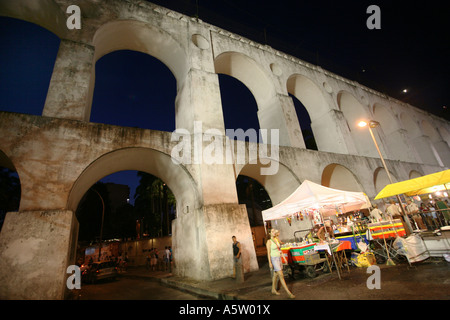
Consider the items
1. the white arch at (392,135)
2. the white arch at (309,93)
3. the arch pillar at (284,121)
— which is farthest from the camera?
the white arch at (392,135)

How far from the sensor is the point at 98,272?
13.9m

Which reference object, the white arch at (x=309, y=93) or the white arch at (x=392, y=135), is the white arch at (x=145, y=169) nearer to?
the white arch at (x=309, y=93)

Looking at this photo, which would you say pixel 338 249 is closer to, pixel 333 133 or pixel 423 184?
pixel 423 184

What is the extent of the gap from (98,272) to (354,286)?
14.9 metres

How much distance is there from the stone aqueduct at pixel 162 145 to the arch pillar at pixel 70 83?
0.12 ft

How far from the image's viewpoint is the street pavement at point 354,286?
4.22 m

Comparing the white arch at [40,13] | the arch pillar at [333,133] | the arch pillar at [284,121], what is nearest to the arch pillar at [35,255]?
the white arch at [40,13]

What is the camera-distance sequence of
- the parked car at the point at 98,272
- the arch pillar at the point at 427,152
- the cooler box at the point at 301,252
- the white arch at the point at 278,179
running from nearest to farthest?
the cooler box at the point at 301,252
the white arch at the point at 278,179
the parked car at the point at 98,272
the arch pillar at the point at 427,152

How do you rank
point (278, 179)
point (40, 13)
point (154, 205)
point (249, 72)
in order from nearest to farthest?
point (40, 13) → point (278, 179) → point (249, 72) → point (154, 205)

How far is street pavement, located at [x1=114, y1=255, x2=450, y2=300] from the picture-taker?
166 inches

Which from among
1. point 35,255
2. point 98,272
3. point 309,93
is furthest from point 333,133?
point 98,272

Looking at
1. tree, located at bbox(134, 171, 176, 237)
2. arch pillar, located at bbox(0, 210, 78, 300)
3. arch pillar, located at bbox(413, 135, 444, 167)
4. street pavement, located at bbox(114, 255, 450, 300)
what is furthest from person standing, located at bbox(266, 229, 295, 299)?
arch pillar, located at bbox(413, 135, 444, 167)

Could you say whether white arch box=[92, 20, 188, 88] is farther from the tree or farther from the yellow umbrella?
the tree

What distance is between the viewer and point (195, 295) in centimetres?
682
